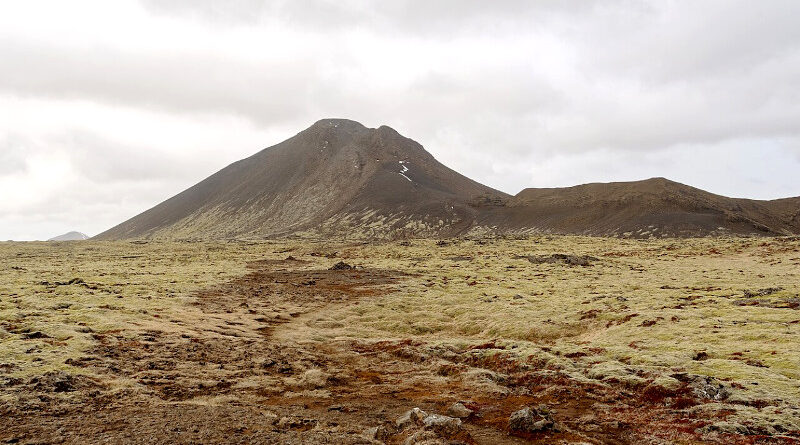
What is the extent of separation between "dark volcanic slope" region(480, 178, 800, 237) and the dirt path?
12948cm

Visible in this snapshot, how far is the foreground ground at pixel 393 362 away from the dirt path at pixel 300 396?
87mm

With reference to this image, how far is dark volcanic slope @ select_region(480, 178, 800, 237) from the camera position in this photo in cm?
13612

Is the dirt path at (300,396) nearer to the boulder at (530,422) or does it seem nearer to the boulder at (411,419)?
the boulder at (530,422)

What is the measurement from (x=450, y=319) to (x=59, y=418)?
2423cm

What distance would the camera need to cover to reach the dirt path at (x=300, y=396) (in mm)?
12688

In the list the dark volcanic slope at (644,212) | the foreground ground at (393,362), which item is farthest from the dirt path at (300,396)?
the dark volcanic slope at (644,212)

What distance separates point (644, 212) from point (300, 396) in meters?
157

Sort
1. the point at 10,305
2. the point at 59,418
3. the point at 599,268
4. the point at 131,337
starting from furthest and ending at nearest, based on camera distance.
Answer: the point at 599,268, the point at 10,305, the point at 131,337, the point at 59,418

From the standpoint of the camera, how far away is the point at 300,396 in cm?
1695

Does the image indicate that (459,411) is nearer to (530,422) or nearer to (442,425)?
(442,425)

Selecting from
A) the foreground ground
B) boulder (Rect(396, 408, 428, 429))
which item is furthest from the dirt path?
boulder (Rect(396, 408, 428, 429))

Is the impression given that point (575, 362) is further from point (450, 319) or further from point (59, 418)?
point (59, 418)

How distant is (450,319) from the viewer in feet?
110

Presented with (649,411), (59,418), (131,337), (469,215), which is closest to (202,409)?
(59,418)
